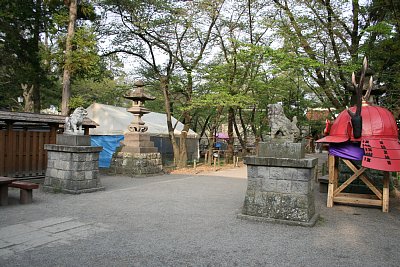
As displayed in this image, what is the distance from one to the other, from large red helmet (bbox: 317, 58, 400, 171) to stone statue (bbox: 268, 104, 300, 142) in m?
1.70

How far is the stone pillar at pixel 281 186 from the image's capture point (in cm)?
628

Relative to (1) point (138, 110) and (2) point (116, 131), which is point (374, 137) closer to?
(1) point (138, 110)

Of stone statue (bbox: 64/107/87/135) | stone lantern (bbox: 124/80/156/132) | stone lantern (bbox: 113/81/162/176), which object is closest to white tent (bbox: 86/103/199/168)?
stone lantern (bbox: 113/81/162/176)

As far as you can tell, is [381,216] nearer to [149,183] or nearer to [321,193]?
[321,193]

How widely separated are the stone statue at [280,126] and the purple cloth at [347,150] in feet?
5.70

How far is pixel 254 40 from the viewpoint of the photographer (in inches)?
747

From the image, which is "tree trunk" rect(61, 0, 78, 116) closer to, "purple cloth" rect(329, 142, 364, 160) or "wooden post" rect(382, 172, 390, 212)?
"purple cloth" rect(329, 142, 364, 160)

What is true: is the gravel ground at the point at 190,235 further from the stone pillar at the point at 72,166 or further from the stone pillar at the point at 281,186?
the stone pillar at the point at 72,166

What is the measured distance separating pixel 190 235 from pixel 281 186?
2092 millimetres

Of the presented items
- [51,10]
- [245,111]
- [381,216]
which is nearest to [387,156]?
[381,216]

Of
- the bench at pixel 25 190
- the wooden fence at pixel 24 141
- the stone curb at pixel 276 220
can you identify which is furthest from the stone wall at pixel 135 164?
the stone curb at pixel 276 220

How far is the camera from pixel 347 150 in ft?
25.3

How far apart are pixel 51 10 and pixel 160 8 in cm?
539

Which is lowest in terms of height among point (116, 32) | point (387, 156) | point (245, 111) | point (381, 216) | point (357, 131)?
point (381, 216)
